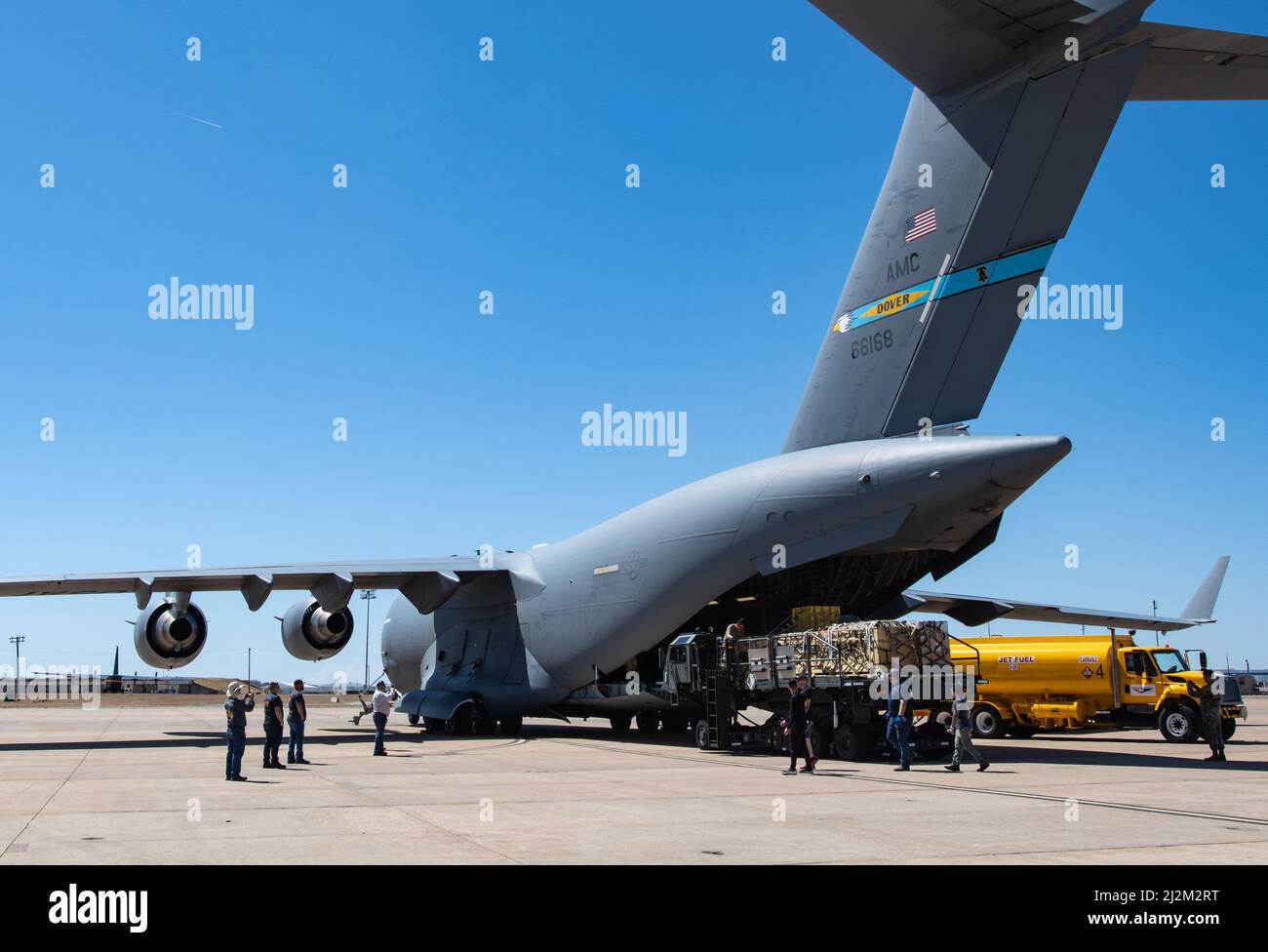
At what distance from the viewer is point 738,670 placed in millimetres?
17250

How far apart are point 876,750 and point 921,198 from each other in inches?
288

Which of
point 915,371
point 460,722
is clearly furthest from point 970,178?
point 460,722

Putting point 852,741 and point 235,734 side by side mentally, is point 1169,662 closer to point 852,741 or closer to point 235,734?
point 852,741

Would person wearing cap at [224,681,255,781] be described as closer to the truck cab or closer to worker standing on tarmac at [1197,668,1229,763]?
worker standing on tarmac at [1197,668,1229,763]

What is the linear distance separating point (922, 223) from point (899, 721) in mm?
6342

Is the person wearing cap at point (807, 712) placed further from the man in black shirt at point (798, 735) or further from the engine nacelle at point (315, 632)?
the engine nacelle at point (315, 632)

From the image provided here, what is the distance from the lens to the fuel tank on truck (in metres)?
21.6

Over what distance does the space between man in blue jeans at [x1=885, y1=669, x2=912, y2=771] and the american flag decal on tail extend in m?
5.64

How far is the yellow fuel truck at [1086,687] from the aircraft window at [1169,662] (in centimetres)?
2

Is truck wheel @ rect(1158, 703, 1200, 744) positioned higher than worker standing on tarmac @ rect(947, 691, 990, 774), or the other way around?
worker standing on tarmac @ rect(947, 691, 990, 774)

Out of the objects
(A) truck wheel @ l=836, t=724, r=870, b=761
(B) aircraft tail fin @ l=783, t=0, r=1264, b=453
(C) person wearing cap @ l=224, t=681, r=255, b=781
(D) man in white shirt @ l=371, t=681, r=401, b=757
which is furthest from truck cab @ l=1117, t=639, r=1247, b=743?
(C) person wearing cap @ l=224, t=681, r=255, b=781
